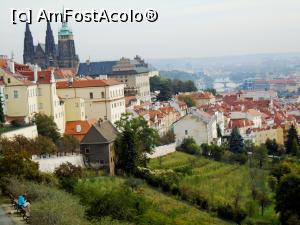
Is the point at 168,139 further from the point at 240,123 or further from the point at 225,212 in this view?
the point at 240,123

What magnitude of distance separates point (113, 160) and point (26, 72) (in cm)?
1122

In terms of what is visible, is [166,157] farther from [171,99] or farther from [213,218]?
[171,99]

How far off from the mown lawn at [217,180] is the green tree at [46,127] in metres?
6.03

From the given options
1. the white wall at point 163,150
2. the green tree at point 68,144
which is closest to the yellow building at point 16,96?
the green tree at point 68,144

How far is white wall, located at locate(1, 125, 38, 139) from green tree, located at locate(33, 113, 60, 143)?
155 cm

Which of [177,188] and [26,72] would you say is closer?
[177,188]

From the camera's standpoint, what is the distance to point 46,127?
43.6 meters

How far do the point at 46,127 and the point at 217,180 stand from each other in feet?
36.2

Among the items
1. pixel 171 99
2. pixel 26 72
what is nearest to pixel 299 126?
pixel 171 99

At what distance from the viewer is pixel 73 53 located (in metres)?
107

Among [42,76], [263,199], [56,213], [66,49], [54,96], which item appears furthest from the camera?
[66,49]

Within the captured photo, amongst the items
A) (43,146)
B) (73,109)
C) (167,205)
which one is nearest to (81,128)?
(73,109)

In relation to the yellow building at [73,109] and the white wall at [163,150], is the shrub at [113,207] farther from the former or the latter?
the yellow building at [73,109]

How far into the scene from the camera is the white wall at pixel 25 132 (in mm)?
37400
